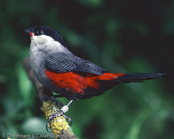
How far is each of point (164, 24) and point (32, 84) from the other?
5.17 ft

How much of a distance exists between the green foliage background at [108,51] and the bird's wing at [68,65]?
519 millimetres

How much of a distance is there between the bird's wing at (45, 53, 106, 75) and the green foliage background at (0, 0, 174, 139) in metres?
0.52

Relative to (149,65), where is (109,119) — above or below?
below

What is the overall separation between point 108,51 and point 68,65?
1230 millimetres

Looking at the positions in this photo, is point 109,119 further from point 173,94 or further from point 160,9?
point 160,9

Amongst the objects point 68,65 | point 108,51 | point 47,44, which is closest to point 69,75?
point 68,65

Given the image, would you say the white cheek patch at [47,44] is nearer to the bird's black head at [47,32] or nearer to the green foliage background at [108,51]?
the bird's black head at [47,32]

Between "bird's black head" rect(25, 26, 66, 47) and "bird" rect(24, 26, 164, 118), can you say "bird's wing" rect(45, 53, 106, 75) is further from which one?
"bird's black head" rect(25, 26, 66, 47)

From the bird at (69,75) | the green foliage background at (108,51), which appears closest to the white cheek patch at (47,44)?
the bird at (69,75)

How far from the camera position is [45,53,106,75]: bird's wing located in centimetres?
221

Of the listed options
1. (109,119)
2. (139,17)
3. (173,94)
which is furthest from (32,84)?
(173,94)

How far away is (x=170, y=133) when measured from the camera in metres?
3.26

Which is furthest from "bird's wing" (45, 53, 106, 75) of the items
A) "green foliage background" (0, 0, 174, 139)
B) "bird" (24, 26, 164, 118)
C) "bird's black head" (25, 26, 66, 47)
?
"green foliage background" (0, 0, 174, 139)

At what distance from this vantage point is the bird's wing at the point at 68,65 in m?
→ 2.21
